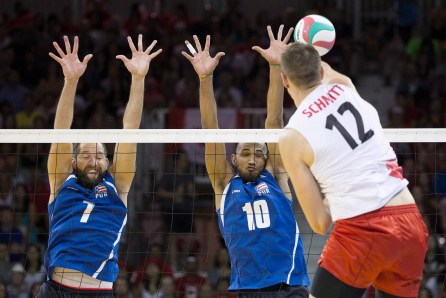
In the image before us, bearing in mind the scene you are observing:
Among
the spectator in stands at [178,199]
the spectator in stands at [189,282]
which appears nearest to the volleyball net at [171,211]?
the spectator in stands at [178,199]

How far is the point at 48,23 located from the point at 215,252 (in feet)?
20.6

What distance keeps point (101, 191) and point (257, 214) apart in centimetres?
122

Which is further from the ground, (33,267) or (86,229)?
(86,229)

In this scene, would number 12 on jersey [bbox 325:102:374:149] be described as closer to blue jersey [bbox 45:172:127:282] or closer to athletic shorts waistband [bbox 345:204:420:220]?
athletic shorts waistband [bbox 345:204:420:220]

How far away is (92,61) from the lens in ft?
50.1

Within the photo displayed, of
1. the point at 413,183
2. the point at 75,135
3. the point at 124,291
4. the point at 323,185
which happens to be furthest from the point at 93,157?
the point at 413,183

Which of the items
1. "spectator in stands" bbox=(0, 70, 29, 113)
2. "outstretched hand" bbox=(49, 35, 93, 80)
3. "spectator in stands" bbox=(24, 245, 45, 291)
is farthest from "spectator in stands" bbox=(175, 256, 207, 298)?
"spectator in stands" bbox=(0, 70, 29, 113)

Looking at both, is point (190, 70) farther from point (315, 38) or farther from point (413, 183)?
Answer: point (315, 38)

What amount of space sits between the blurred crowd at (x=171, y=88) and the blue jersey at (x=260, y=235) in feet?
12.3

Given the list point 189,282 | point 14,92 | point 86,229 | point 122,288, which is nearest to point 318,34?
point 86,229

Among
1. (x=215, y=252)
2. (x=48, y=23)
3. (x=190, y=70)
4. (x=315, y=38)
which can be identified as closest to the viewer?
(x=315, y=38)

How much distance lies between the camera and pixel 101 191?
7.25 meters

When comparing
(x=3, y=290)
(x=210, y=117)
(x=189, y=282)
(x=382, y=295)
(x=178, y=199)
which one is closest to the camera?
(x=382, y=295)

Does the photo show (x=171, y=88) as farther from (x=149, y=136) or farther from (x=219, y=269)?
(x=149, y=136)
